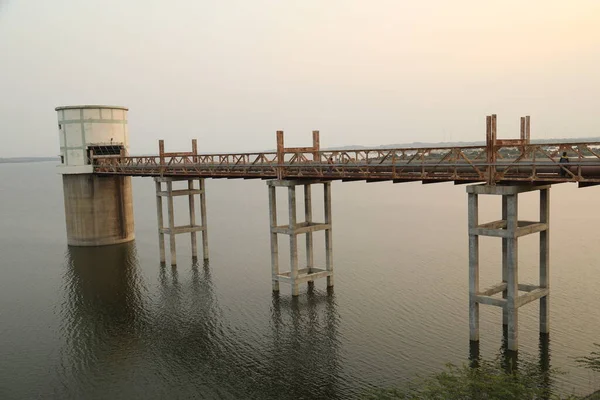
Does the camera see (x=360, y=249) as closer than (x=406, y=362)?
No

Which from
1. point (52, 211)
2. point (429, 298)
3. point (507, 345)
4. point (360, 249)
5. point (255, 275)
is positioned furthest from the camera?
point (52, 211)

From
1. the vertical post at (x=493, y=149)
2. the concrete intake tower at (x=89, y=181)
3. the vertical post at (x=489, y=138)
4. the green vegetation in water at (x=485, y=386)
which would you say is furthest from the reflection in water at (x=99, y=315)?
the vertical post at (x=489, y=138)

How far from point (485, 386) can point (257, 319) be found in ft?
47.6

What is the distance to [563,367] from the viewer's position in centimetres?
2233

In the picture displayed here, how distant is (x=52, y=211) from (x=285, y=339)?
77386mm

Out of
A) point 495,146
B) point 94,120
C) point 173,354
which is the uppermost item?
point 94,120

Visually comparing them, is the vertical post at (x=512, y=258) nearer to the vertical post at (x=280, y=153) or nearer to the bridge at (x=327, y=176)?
the bridge at (x=327, y=176)

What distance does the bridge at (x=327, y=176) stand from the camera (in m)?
23.0

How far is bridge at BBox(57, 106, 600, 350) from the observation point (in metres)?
23.0

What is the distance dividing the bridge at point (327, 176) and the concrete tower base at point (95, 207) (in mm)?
89

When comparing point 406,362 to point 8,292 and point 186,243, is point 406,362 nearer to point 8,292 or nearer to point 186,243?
point 8,292

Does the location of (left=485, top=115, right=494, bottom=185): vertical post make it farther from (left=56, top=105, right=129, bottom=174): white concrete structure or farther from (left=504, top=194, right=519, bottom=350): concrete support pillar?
(left=56, top=105, right=129, bottom=174): white concrete structure

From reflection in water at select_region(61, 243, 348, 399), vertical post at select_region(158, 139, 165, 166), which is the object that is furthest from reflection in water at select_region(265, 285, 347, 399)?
vertical post at select_region(158, 139, 165, 166)

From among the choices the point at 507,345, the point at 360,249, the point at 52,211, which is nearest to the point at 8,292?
the point at 360,249
